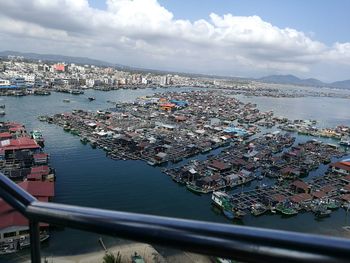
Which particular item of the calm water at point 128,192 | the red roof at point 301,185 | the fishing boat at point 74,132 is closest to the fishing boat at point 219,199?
the calm water at point 128,192

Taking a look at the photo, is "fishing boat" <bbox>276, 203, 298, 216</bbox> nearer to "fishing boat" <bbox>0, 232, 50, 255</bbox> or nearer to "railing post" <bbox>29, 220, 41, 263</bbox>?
"fishing boat" <bbox>0, 232, 50, 255</bbox>

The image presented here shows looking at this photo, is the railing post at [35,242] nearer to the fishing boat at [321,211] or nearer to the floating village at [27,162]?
the floating village at [27,162]

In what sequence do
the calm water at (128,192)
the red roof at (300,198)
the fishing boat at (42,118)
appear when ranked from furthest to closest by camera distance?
the fishing boat at (42,118), the red roof at (300,198), the calm water at (128,192)

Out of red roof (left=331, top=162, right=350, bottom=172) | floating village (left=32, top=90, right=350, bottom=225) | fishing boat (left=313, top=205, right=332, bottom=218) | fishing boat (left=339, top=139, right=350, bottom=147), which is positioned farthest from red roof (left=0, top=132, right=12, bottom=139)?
fishing boat (left=339, top=139, right=350, bottom=147)

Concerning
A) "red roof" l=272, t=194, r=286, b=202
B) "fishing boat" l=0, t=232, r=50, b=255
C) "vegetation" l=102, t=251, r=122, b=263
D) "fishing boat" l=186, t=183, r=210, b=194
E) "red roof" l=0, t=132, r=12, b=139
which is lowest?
"fishing boat" l=186, t=183, r=210, b=194

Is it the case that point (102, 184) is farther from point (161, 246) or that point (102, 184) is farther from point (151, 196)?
point (161, 246)

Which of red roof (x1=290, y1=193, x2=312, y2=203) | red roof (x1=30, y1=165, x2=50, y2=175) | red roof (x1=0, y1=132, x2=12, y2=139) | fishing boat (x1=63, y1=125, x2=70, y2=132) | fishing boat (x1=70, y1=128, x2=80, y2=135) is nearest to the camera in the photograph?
red roof (x1=30, y1=165, x2=50, y2=175)
